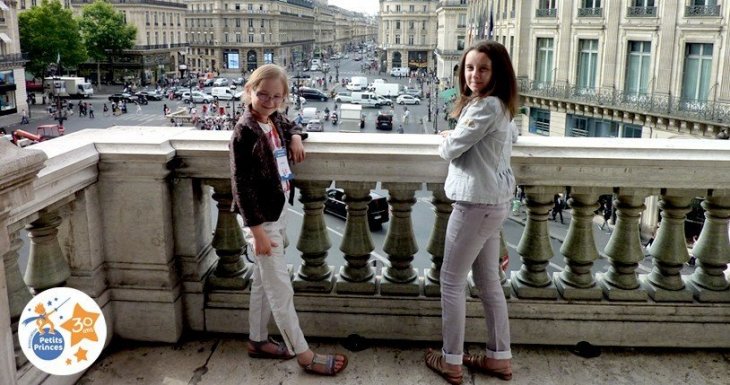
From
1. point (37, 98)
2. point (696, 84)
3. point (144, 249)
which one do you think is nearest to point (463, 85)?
point (144, 249)

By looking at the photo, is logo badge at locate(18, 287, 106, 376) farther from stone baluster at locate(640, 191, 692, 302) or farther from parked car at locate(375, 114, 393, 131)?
parked car at locate(375, 114, 393, 131)

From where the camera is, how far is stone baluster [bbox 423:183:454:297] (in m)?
3.94

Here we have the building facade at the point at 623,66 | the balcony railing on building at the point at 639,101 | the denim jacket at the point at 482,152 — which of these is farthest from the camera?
the building facade at the point at 623,66

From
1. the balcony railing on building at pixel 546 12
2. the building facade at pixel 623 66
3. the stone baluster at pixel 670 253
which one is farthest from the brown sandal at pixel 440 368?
the balcony railing on building at pixel 546 12

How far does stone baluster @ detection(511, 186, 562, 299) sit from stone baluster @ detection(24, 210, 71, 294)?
2.53 m

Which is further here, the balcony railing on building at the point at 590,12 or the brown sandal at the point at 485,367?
the balcony railing on building at the point at 590,12

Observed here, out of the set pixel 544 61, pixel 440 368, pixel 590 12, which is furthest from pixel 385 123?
pixel 440 368

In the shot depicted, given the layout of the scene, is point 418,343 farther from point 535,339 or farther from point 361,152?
point 361,152

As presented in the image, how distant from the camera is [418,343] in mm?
4090

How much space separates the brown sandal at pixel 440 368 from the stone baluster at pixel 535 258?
658 mm

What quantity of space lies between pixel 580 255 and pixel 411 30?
122150mm

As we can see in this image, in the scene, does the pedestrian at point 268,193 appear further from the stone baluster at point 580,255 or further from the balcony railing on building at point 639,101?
the balcony railing on building at point 639,101

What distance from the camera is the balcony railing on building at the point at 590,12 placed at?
29.0 m

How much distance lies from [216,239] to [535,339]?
1965 millimetres
